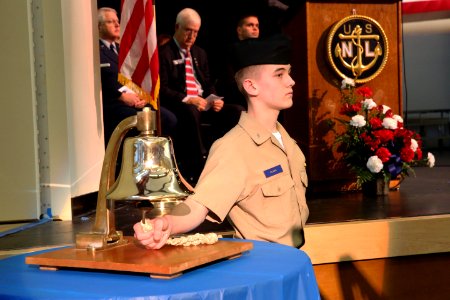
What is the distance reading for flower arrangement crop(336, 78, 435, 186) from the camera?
4.82m

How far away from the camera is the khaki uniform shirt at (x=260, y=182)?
2.23m

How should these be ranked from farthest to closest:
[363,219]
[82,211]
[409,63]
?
[409,63]
[82,211]
[363,219]

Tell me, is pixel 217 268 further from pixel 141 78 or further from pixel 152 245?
pixel 141 78

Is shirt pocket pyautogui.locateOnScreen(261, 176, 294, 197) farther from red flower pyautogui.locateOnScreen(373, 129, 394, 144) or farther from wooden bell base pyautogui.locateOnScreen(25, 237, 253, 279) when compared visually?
red flower pyautogui.locateOnScreen(373, 129, 394, 144)

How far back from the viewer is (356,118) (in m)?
4.84

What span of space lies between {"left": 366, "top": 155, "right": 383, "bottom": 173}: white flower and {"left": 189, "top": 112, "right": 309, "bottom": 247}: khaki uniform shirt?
2.42m

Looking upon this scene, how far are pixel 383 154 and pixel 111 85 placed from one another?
208 cm

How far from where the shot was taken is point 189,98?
19.6ft

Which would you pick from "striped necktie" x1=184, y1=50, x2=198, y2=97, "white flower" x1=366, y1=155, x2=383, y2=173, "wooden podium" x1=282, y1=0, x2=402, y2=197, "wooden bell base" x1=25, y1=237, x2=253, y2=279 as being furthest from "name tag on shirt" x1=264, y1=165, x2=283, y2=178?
"striped necktie" x1=184, y1=50, x2=198, y2=97

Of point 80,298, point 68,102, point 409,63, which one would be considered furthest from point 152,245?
point 409,63

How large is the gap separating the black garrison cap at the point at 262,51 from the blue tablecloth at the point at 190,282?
0.88 m

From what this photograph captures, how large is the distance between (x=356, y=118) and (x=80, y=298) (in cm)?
369

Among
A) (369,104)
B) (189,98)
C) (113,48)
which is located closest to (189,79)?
(189,98)

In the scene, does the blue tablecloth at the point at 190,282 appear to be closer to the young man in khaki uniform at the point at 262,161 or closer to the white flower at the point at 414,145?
the young man in khaki uniform at the point at 262,161
